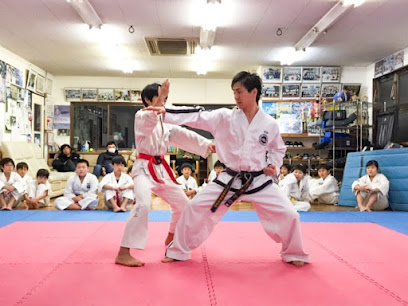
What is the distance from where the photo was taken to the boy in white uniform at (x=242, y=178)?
2.56 metres

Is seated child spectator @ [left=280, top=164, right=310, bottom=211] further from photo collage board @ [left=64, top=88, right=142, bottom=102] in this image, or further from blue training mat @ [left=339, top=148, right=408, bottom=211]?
photo collage board @ [left=64, top=88, right=142, bottom=102]

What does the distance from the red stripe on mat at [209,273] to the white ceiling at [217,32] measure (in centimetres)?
419

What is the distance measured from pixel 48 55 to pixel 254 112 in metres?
7.98

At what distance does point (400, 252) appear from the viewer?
9.87 feet

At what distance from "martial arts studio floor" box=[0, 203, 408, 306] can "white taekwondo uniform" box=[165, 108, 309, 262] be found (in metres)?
0.16

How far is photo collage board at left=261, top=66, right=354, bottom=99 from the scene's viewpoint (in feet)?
32.9

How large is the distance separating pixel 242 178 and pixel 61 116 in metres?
10.0

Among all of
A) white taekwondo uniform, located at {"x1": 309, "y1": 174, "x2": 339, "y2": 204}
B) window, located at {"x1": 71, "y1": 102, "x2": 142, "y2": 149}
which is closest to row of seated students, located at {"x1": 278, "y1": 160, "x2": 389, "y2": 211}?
white taekwondo uniform, located at {"x1": 309, "y1": 174, "x2": 339, "y2": 204}

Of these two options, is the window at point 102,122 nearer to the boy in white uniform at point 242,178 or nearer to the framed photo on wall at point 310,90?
the framed photo on wall at point 310,90

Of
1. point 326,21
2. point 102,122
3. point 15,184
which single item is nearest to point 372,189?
point 326,21

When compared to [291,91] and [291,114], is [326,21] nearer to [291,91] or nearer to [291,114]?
[291,91]

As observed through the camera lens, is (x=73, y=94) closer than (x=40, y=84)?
No

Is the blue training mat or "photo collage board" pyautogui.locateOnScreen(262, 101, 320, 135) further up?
"photo collage board" pyautogui.locateOnScreen(262, 101, 320, 135)

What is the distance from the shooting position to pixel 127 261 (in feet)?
8.29
